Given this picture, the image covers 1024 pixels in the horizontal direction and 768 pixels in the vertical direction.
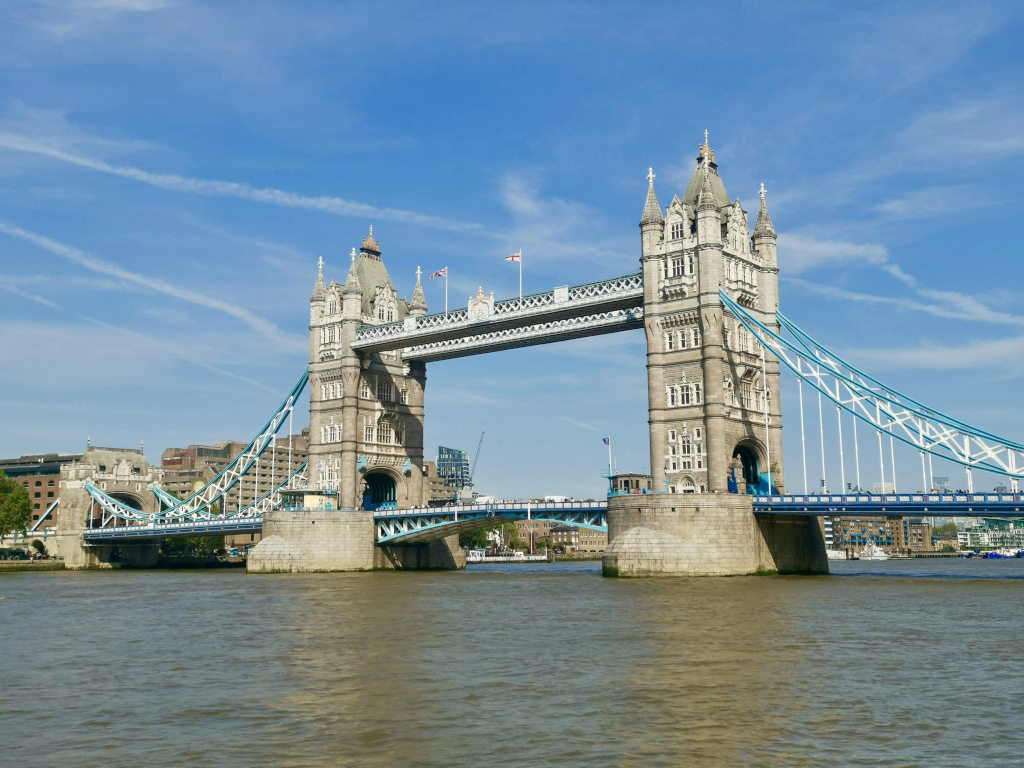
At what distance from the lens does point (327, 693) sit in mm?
25625

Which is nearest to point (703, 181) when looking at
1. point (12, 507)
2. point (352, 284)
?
point (352, 284)

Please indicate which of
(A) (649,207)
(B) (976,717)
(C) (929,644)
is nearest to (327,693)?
(B) (976,717)

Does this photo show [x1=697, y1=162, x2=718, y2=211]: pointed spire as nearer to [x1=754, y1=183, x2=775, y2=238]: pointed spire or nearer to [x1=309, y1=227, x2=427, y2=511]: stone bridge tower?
[x1=754, y1=183, x2=775, y2=238]: pointed spire

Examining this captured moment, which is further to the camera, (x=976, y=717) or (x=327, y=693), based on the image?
(x=327, y=693)

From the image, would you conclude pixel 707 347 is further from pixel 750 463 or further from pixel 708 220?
pixel 750 463

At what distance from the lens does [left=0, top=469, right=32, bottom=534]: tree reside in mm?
116938

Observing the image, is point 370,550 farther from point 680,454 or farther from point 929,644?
point 929,644

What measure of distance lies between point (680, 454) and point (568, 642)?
40.9 meters

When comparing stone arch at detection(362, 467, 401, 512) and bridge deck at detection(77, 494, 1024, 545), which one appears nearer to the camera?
bridge deck at detection(77, 494, 1024, 545)

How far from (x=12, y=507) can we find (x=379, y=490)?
45136 mm

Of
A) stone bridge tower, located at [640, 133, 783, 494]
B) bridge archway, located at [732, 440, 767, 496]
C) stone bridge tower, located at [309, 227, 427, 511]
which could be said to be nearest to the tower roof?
stone bridge tower, located at [640, 133, 783, 494]

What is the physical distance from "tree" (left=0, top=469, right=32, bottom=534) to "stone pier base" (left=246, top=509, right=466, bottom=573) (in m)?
40.2

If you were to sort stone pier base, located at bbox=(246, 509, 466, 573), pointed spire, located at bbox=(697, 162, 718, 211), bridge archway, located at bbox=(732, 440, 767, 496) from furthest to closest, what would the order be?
stone pier base, located at bbox=(246, 509, 466, 573), bridge archway, located at bbox=(732, 440, 767, 496), pointed spire, located at bbox=(697, 162, 718, 211)

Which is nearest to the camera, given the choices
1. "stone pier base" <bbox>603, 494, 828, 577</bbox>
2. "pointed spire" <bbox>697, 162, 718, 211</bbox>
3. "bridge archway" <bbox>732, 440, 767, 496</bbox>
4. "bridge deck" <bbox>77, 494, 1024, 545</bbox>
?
"bridge deck" <bbox>77, 494, 1024, 545</bbox>
